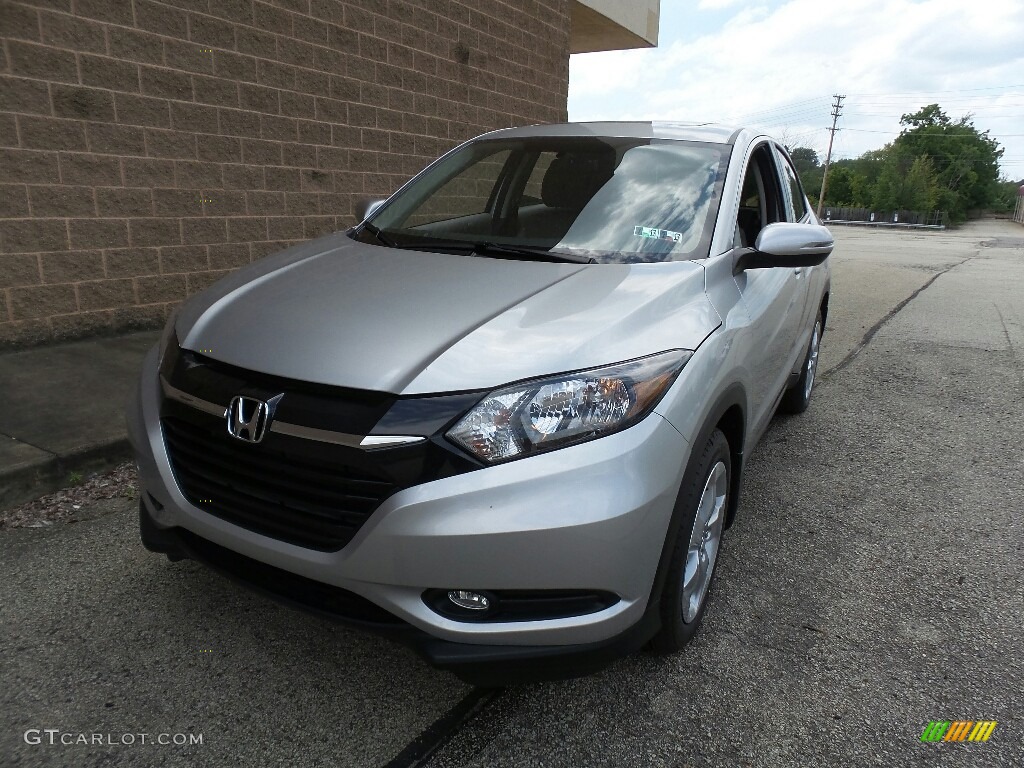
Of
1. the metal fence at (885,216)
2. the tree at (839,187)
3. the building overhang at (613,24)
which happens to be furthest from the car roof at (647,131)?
the tree at (839,187)

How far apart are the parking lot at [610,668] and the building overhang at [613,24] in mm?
10526

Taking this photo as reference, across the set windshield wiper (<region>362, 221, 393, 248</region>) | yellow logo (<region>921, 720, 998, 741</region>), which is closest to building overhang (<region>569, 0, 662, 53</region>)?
windshield wiper (<region>362, 221, 393, 248</region>)

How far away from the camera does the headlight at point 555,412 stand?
186 cm

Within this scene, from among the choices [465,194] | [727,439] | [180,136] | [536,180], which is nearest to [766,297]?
[727,439]

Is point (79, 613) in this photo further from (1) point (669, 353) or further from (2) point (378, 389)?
(1) point (669, 353)

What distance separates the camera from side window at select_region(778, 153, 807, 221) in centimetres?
435

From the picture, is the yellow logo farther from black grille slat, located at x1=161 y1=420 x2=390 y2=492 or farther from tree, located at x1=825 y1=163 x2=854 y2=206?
tree, located at x1=825 y1=163 x2=854 y2=206

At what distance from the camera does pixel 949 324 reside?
8727 millimetres

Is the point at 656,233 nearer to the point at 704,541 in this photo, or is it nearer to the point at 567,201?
the point at 567,201

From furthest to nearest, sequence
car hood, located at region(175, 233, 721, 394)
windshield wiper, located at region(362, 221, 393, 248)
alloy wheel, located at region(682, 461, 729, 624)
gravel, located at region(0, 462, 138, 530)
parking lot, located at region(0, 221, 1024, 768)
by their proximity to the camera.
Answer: gravel, located at region(0, 462, 138, 530)
windshield wiper, located at region(362, 221, 393, 248)
alloy wheel, located at region(682, 461, 729, 624)
parking lot, located at region(0, 221, 1024, 768)
car hood, located at region(175, 233, 721, 394)

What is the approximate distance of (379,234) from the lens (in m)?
3.20

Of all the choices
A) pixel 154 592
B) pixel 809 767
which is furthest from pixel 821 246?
pixel 154 592

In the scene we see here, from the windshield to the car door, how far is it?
27 cm

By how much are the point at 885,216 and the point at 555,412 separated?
93.4m
